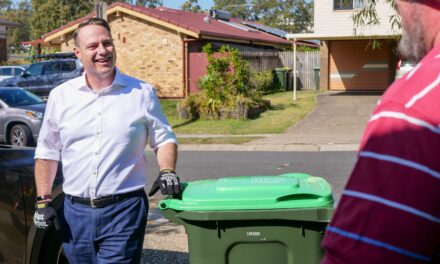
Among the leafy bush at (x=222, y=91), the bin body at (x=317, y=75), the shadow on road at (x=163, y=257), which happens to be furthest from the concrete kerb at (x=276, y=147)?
the bin body at (x=317, y=75)

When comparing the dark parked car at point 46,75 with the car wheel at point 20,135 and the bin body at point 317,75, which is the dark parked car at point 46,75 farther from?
the bin body at point 317,75

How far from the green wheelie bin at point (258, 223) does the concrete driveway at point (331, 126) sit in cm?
1033

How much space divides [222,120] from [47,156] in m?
14.7

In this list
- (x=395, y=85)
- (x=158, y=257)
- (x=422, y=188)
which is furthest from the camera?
(x=158, y=257)

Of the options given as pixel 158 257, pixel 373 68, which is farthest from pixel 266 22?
pixel 158 257

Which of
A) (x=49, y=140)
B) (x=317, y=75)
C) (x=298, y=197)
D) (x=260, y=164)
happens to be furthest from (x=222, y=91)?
(x=298, y=197)

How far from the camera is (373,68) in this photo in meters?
27.7

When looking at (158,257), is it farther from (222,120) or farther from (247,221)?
(222,120)

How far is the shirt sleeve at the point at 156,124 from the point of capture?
3.41 meters

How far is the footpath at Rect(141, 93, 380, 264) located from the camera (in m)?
5.73

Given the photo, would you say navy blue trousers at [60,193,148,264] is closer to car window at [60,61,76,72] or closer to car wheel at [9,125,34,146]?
car wheel at [9,125,34,146]

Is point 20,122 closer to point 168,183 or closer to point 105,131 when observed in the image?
point 105,131

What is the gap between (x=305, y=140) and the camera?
14.6 metres

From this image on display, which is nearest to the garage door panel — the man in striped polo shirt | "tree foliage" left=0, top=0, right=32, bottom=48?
the man in striped polo shirt
